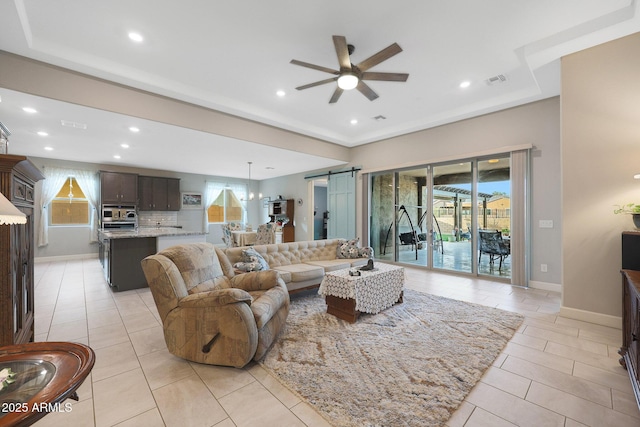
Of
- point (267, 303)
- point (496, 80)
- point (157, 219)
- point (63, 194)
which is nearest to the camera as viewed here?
point (267, 303)

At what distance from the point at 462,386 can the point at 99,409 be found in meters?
2.54

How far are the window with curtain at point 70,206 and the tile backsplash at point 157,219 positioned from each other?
1313 millimetres

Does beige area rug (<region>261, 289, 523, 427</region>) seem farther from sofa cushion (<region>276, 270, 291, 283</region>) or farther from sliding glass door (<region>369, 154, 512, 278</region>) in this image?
sliding glass door (<region>369, 154, 512, 278</region>)

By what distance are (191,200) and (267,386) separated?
8773 mm

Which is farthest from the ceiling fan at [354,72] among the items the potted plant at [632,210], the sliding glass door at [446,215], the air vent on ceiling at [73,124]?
the air vent on ceiling at [73,124]

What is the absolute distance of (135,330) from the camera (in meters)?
2.95

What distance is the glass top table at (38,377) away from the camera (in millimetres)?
744

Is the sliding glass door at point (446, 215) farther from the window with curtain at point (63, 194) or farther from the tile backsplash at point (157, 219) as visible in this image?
the window with curtain at point (63, 194)

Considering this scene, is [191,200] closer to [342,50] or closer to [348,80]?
[348,80]

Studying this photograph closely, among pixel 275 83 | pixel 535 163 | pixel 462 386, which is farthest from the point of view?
pixel 535 163

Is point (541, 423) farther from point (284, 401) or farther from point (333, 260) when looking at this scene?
point (333, 260)

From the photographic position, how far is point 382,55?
264cm

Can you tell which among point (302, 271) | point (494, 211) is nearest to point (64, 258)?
point (302, 271)

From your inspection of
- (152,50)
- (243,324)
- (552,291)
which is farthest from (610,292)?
(152,50)
